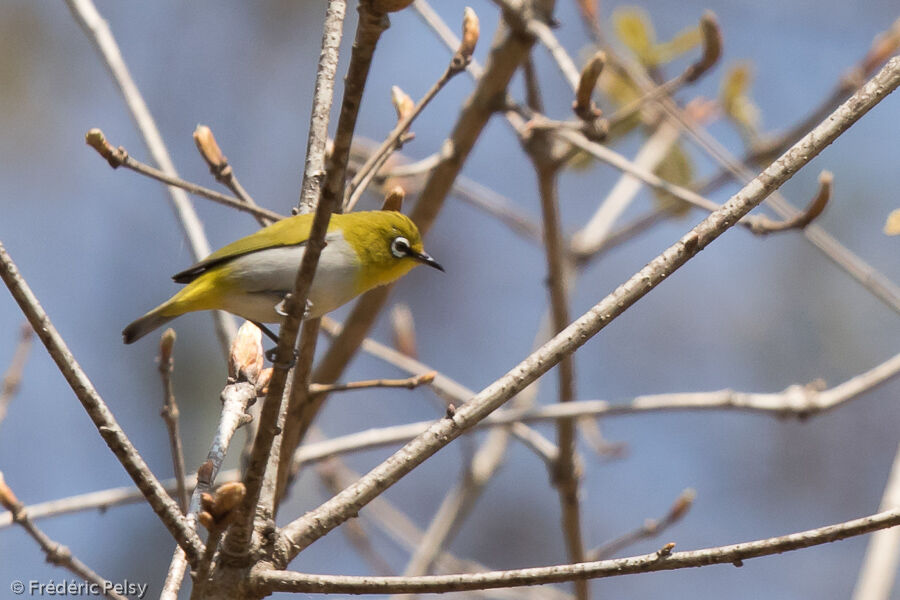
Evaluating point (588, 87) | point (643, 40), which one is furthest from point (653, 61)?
point (588, 87)

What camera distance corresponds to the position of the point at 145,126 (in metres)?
2.93

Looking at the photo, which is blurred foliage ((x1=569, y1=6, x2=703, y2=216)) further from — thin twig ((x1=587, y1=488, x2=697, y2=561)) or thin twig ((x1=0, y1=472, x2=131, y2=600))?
thin twig ((x1=0, y1=472, x2=131, y2=600))

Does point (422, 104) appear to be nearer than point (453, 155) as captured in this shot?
Yes

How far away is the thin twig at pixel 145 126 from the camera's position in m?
2.89

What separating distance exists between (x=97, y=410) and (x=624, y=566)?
866 mm

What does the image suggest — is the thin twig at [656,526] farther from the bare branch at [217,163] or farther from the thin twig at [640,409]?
the bare branch at [217,163]

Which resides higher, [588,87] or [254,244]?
[588,87]

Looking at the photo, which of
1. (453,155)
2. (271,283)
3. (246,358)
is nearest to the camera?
(246,358)

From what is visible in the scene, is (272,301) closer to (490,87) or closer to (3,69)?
(490,87)

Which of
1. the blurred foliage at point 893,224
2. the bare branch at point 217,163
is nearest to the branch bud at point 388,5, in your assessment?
the blurred foliage at point 893,224

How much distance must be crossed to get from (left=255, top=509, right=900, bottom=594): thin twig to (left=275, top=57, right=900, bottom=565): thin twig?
205mm

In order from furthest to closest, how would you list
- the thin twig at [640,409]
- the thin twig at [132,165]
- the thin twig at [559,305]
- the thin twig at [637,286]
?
the thin twig at [559,305] → the thin twig at [640,409] → the thin twig at [132,165] → the thin twig at [637,286]

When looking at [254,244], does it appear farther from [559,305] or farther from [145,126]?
[559,305]

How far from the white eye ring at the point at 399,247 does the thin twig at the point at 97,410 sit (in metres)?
1.50
